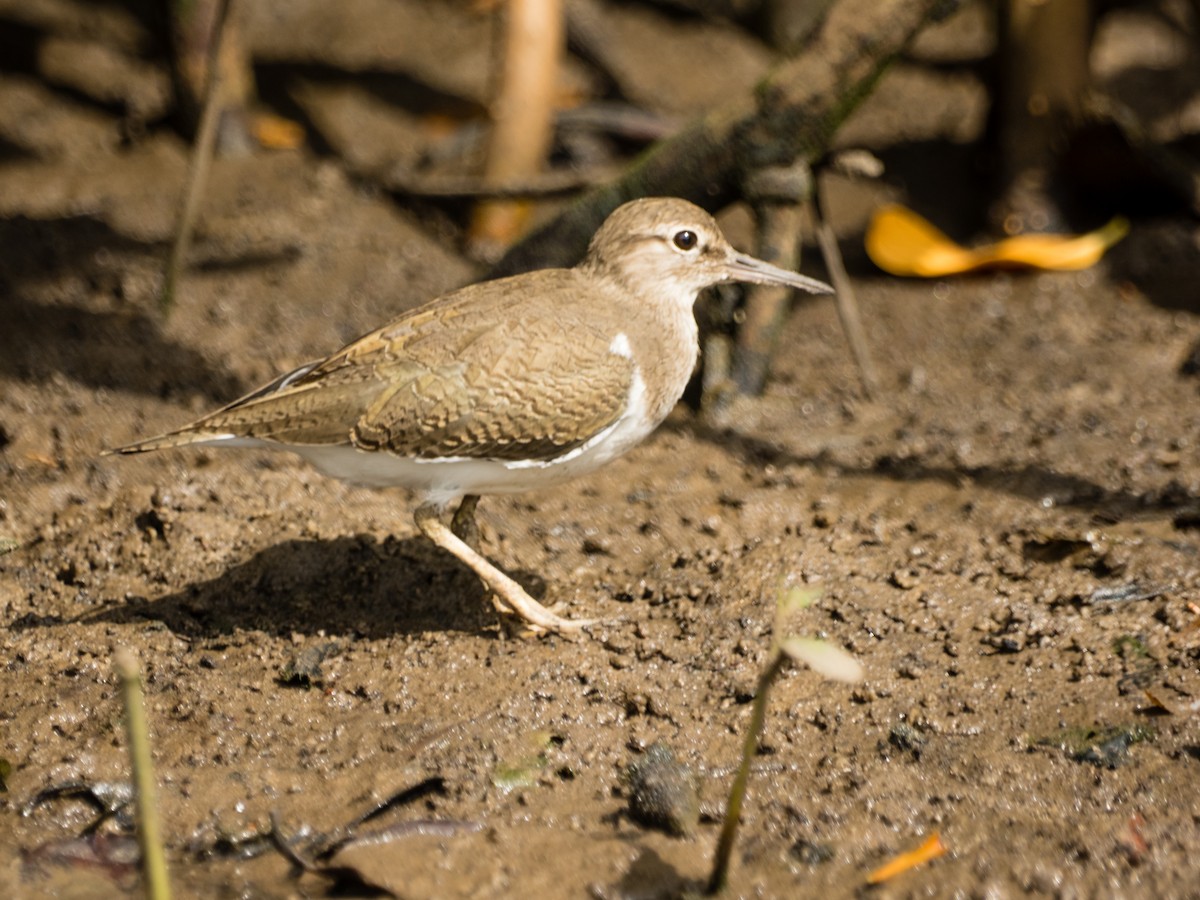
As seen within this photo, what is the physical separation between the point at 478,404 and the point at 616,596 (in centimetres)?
100

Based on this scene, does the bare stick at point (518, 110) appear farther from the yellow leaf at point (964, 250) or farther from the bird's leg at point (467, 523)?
the bird's leg at point (467, 523)

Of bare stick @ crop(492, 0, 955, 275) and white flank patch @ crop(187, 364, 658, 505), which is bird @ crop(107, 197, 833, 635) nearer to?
white flank patch @ crop(187, 364, 658, 505)

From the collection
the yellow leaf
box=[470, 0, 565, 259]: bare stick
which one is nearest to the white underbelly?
the yellow leaf

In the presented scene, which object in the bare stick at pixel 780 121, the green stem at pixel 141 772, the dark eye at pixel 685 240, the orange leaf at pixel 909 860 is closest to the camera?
the green stem at pixel 141 772

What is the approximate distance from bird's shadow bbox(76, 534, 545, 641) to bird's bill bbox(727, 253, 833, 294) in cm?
147

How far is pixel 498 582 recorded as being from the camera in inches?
198

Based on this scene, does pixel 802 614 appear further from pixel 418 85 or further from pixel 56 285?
pixel 418 85

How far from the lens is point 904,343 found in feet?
25.3

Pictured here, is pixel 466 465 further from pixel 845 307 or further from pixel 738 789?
pixel 845 307

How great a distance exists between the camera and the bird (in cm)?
488

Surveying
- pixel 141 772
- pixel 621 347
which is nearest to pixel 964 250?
pixel 621 347

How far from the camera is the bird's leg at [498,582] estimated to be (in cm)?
499

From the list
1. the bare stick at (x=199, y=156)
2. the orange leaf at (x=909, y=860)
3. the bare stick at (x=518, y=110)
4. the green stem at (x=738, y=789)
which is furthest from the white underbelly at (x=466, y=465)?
the bare stick at (x=518, y=110)

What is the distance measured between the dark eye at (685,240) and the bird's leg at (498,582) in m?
1.42
